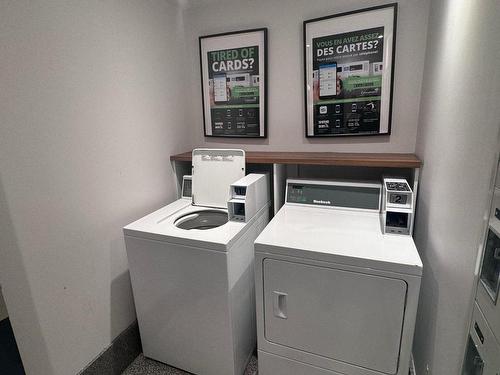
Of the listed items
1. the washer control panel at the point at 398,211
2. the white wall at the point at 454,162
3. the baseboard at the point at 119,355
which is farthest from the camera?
the baseboard at the point at 119,355

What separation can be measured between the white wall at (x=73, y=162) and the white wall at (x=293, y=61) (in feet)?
1.24

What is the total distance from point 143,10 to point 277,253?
5.70 feet

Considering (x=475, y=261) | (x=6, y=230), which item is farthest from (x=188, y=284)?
(x=475, y=261)

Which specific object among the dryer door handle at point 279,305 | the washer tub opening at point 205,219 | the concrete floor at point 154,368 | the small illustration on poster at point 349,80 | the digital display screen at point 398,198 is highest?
the small illustration on poster at point 349,80

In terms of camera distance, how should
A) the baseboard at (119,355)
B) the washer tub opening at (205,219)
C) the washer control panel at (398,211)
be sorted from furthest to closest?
the washer tub opening at (205,219)
the baseboard at (119,355)
the washer control panel at (398,211)

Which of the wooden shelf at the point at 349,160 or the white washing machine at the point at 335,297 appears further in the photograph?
the wooden shelf at the point at 349,160

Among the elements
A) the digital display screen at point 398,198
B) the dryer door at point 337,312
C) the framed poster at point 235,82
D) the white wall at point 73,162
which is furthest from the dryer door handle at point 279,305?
the framed poster at point 235,82

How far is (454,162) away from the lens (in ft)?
3.47

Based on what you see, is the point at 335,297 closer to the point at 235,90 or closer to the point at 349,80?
the point at 349,80

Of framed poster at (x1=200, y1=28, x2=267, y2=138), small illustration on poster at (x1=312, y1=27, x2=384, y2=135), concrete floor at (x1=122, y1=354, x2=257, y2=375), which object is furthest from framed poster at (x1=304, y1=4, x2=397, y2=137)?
concrete floor at (x1=122, y1=354, x2=257, y2=375)

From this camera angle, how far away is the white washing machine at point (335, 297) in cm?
112

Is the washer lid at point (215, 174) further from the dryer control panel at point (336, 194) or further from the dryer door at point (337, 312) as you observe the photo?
the dryer door at point (337, 312)

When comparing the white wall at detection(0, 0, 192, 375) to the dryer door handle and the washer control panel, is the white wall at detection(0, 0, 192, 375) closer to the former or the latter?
the dryer door handle

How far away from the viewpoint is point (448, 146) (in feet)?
3.71
